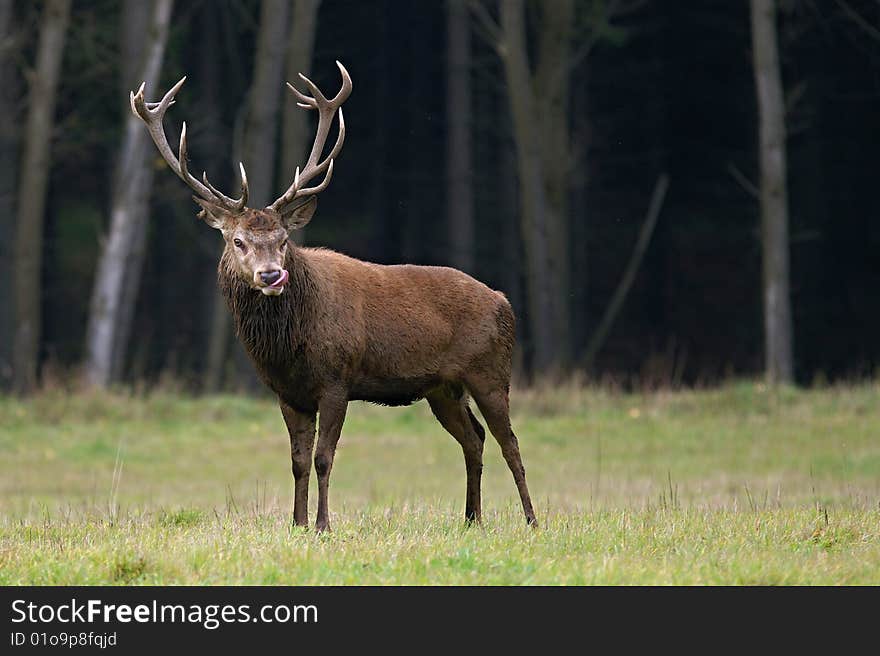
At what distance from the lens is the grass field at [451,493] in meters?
7.87

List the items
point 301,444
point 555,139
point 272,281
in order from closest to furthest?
point 272,281, point 301,444, point 555,139

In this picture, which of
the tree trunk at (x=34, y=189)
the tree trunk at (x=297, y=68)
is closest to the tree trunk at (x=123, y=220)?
the tree trunk at (x=34, y=189)

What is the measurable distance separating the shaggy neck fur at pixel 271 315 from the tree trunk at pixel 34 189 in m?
12.8

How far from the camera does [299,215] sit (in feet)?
32.3

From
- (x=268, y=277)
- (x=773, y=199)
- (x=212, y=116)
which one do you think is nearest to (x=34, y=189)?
(x=212, y=116)

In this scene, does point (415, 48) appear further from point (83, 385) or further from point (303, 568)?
point (303, 568)

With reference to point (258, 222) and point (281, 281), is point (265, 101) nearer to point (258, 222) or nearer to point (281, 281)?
point (258, 222)

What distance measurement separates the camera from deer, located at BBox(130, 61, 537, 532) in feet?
31.4

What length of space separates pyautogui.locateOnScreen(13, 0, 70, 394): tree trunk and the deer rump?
41.3 feet

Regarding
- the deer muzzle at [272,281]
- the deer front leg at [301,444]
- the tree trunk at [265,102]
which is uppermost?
the tree trunk at [265,102]

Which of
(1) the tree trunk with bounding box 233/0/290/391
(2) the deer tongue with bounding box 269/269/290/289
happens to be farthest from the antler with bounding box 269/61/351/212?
(1) the tree trunk with bounding box 233/0/290/391

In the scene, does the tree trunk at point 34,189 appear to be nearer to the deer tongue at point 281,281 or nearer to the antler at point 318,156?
the antler at point 318,156

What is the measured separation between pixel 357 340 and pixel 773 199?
12.7m
